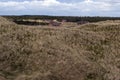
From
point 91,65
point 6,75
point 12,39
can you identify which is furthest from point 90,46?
point 6,75

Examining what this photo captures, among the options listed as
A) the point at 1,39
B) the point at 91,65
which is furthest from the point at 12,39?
the point at 91,65

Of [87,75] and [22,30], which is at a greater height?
[22,30]

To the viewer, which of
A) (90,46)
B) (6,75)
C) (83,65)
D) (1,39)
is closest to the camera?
(6,75)

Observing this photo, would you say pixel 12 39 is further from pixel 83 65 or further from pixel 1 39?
pixel 83 65

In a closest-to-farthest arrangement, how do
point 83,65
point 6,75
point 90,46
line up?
point 6,75 → point 83,65 → point 90,46

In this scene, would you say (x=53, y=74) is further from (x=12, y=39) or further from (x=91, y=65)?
(x=12, y=39)

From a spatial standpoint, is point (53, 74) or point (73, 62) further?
point (73, 62)
